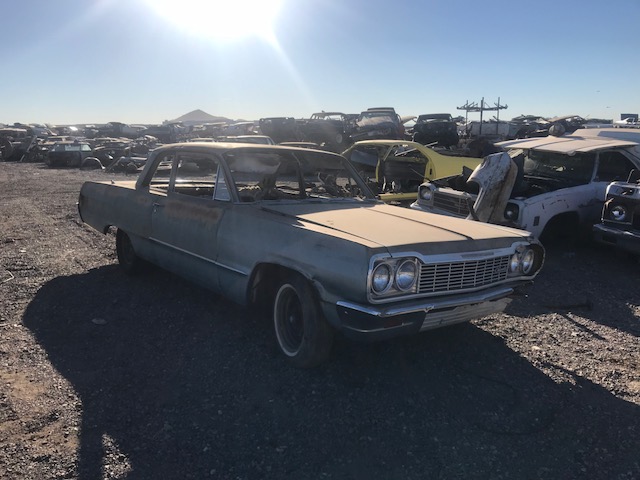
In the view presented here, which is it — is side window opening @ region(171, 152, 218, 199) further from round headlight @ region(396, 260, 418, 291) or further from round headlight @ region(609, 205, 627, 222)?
round headlight @ region(609, 205, 627, 222)

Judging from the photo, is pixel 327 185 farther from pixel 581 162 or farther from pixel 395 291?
pixel 581 162

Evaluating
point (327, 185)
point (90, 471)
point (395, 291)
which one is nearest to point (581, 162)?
point (327, 185)

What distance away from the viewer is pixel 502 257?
3.64 meters

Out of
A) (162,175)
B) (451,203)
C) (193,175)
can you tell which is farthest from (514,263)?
Answer: (162,175)

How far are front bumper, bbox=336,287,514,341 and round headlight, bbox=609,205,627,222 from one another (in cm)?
371

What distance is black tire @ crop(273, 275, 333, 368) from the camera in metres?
3.30

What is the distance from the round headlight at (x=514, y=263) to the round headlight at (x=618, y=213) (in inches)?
128

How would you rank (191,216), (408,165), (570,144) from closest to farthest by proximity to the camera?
(191,216)
(570,144)
(408,165)

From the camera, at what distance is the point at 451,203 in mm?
6922

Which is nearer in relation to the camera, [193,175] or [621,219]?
[193,175]

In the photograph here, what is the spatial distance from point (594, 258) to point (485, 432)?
4.95 m

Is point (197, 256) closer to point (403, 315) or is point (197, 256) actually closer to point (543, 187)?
point (403, 315)

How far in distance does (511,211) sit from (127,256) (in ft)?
15.3

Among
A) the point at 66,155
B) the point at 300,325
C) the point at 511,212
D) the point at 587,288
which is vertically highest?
the point at 511,212
